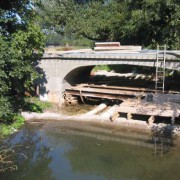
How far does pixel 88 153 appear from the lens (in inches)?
645

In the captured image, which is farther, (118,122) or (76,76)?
(76,76)

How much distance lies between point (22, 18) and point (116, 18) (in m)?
14.0

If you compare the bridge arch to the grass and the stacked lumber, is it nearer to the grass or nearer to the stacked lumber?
the stacked lumber

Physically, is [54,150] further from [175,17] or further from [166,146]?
[175,17]

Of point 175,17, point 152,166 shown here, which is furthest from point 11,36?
point 175,17

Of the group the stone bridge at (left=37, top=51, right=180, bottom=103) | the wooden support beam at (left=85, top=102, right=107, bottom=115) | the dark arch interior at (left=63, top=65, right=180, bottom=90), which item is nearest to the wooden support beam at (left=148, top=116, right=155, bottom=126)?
the wooden support beam at (left=85, top=102, right=107, bottom=115)

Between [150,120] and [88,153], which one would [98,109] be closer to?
[150,120]

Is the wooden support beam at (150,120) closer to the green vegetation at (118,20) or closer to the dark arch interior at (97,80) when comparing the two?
the dark arch interior at (97,80)

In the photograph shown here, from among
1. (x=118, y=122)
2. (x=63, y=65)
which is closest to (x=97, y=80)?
(x=63, y=65)

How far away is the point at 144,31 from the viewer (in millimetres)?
31375

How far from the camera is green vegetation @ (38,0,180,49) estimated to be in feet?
95.0

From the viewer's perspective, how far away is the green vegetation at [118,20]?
28953 mm

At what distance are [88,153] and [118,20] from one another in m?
19.8

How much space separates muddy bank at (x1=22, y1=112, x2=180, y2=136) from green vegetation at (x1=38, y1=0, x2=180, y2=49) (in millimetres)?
8716
